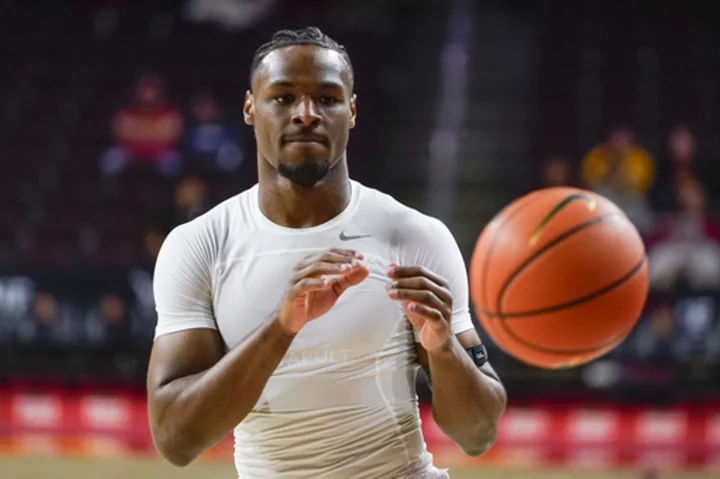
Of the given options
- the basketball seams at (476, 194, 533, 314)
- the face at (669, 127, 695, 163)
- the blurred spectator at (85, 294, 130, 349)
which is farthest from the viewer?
the face at (669, 127, 695, 163)

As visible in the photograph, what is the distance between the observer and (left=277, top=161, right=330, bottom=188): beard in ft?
9.93

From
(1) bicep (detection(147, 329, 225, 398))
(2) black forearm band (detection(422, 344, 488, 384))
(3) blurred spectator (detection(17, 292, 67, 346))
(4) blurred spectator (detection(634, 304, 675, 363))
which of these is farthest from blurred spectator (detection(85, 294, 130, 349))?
(2) black forearm band (detection(422, 344, 488, 384))

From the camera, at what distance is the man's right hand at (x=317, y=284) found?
106 inches

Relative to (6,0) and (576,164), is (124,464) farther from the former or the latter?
(6,0)

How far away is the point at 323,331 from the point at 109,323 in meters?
7.22

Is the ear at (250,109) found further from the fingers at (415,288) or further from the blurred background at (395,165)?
the blurred background at (395,165)

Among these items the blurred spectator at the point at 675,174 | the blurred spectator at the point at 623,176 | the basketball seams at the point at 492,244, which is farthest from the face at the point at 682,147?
the basketball seams at the point at 492,244

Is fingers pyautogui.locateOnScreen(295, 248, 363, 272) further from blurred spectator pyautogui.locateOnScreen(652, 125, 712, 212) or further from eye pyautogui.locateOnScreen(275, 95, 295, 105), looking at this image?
blurred spectator pyautogui.locateOnScreen(652, 125, 712, 212)

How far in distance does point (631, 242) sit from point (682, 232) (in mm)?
6559

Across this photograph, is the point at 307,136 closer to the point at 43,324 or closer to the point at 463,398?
the point at 463,398

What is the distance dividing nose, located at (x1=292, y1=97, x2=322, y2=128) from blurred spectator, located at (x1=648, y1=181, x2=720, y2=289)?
23.9ft

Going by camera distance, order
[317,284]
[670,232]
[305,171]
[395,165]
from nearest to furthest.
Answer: [317,284], [305,171], [670,232], [395,165]

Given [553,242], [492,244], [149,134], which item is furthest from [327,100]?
[149,134]

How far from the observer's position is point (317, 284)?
2.69 meters
